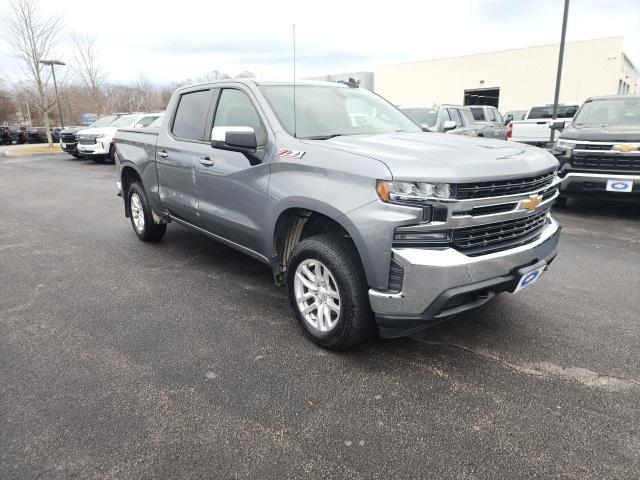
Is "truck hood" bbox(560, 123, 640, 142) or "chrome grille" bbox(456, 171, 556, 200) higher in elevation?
"truck hood" bbox(560, 123, 640, 142)

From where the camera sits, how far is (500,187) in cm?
284

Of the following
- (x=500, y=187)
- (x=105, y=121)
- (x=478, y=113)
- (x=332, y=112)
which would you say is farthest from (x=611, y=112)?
(x=105, y=121)

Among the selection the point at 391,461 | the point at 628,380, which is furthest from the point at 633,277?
the point at 391,461

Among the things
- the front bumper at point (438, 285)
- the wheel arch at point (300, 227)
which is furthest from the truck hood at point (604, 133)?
the wheel arch at point (300, 227)

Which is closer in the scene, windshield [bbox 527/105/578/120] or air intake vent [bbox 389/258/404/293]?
air intake vent [bbox 389/258/404/293]

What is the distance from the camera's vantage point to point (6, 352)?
132 inches

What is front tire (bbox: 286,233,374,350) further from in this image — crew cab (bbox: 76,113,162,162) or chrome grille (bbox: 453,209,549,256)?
crew cab (bbox: 76,113,162,162)

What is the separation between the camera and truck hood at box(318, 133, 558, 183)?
268cm

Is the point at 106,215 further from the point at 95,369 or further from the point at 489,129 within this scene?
the point at 489,129

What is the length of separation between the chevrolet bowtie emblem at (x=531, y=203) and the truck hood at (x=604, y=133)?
4.74m

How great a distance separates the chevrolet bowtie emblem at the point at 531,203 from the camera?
3006 mm

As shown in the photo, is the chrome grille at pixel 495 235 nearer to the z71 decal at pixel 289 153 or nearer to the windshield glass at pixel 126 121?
the z71 decal at pixel 289 153

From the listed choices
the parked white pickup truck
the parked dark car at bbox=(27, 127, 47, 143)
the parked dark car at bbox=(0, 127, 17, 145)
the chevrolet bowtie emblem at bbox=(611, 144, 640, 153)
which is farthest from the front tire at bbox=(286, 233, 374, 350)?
the parked dark car at bbox=(27, 127, 47, 143)

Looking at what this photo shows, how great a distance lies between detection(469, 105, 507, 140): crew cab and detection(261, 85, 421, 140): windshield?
9.61m
